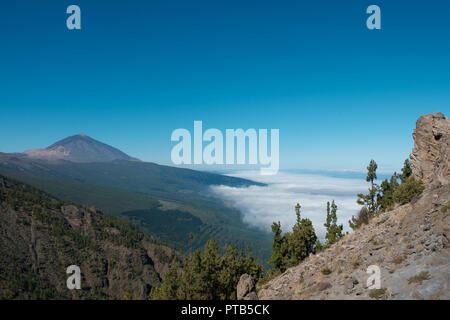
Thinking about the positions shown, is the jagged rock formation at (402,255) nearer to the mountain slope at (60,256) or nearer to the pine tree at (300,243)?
the pine tree at (300,243)

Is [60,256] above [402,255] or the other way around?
the other way around

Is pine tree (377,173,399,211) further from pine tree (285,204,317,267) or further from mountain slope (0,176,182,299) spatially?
mountain slope (0,176,182,299)

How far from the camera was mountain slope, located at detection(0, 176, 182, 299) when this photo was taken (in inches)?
5246

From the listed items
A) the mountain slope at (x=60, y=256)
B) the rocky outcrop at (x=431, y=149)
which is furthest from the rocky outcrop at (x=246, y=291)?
the mountain slope at (x=60, y=256)

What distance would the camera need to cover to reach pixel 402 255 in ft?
59.2

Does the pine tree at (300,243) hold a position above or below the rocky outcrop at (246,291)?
below

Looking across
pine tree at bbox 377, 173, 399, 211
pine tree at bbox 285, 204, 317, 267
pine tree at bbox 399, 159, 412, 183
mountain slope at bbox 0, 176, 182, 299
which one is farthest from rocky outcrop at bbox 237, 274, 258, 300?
mountain slope at bbox 0, 176, 182, 299

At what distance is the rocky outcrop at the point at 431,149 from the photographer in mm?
26978

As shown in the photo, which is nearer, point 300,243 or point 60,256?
point 300,243

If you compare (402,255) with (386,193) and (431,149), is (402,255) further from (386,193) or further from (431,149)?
(386,193)

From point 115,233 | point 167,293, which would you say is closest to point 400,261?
point 167,293

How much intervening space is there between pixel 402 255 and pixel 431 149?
774 inches

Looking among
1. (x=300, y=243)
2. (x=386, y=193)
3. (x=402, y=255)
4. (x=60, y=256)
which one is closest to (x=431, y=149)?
(x=386, y=193)
